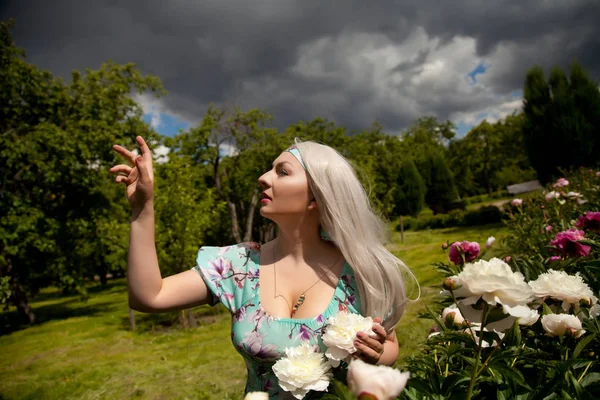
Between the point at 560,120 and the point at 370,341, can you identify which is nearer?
the point at 370,341

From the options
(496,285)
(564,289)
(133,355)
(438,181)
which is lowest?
(133,355)

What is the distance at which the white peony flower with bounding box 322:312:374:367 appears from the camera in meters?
1.14

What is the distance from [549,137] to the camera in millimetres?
13797

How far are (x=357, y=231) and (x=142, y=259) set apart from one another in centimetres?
94

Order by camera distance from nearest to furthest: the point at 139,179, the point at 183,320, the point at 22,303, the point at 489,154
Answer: the point at 139,179 → the point at 183,320 → the point at 22,303 → the point at 489,154

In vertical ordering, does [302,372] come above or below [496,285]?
below

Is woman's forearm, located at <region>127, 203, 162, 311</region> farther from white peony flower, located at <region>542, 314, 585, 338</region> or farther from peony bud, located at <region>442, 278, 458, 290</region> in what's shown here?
white peony flower, located at <region>542, 314, 585, 338</region>

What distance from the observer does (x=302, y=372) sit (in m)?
1.08

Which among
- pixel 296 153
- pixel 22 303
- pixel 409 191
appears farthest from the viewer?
pixel 409 191

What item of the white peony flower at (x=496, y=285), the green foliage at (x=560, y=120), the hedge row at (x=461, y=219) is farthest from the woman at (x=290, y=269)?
the hedge row at (x=461, y=219)

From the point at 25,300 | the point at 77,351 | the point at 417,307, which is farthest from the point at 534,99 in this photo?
the point at 25,300

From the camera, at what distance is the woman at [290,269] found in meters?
1.51

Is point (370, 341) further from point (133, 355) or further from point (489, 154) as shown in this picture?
point (489, 154)

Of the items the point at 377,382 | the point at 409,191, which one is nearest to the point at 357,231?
the point at 377,382
